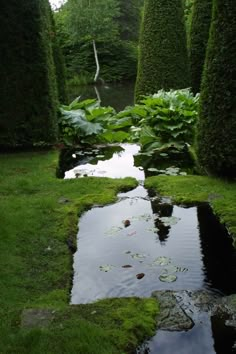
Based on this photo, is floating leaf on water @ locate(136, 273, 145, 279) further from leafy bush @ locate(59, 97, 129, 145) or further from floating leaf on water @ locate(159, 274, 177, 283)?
leafy bush @ locate(59, 97, 129, 145)

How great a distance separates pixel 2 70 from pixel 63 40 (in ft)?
100

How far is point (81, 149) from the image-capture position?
9.47m

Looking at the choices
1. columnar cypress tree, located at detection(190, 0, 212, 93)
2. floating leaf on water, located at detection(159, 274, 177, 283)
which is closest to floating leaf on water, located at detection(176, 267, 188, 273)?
floating leaf on water, located at detection(159, 274, 177, 283)

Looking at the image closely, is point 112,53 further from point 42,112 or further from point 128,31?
point 42,112

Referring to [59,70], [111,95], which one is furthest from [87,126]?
[111,95]

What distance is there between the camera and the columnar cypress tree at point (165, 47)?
12367 millimetres

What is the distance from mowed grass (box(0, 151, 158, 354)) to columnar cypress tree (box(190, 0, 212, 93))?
6.98 m

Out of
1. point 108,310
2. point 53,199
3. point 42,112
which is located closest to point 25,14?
point 42,112

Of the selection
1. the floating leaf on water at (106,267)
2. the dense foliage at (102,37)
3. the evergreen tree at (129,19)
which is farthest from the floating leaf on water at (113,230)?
the evergreen tree at (129,19)

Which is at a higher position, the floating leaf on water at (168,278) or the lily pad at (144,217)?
the floating leaf on water at (168,278)

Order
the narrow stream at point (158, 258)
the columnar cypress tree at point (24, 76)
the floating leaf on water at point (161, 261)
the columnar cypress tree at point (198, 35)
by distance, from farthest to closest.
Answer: the columnar cypress tree at point (198, 35), the columnar cypress tree at point (24, 76), the floating leaf on water at point (161, 261), the narrow stream at point (158, 258)

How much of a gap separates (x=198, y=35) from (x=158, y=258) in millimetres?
9635

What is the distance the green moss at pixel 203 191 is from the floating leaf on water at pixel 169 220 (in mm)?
496

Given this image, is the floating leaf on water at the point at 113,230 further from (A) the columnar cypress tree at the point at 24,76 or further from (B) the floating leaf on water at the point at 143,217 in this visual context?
(A) the columnar cypress tree at the point at 24,76
